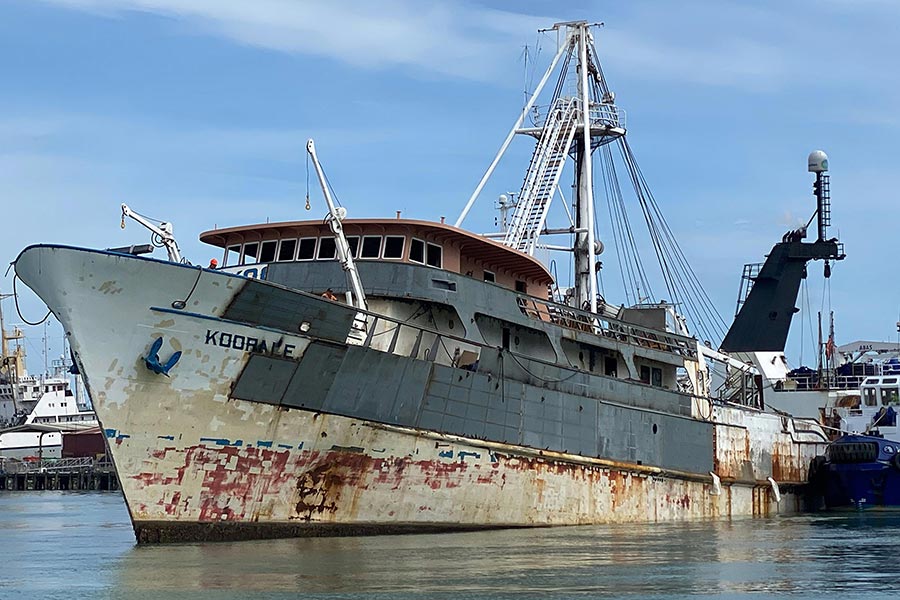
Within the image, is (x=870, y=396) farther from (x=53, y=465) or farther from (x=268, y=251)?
(x=53, y=465)

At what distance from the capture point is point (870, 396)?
4144cm

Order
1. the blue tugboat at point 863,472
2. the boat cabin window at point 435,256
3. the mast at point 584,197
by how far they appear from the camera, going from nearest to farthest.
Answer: the boat cabin window at point 435,256 → the mast at point 584,197 → the blue tugboat at point 863,472

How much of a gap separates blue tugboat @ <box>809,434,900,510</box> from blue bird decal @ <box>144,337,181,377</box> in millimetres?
23513

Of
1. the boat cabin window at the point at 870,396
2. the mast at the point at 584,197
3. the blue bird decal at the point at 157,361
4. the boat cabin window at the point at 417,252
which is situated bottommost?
the blue bird decal at the point at 157,361

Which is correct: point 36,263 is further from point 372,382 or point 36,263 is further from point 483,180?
point 483,180

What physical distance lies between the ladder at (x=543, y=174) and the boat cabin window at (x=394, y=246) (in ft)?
30.6

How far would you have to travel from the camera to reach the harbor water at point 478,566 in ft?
51.1

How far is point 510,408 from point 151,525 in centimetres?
763

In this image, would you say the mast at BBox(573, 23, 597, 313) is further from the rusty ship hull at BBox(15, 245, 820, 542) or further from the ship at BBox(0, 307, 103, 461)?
the ship at BBox(0, 307, 103, 461)

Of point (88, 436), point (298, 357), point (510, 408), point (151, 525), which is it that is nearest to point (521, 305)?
point (510, 408)

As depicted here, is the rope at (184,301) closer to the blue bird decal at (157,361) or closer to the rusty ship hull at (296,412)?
the rusty ship hull at (296,412)

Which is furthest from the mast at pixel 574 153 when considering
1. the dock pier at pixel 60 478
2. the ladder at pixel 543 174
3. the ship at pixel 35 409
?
the ship at pixel 35 409

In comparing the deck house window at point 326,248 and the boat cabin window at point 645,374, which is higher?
the deck house window at point 326,248

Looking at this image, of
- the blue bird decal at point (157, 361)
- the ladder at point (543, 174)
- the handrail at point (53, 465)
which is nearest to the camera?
the blue bird decal at point (157, 361)
